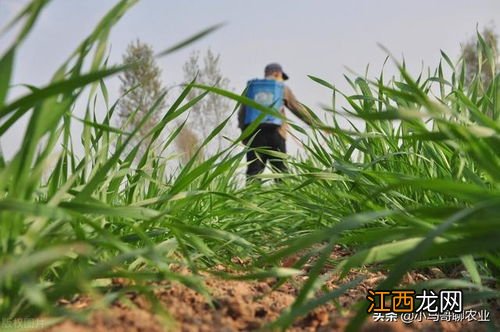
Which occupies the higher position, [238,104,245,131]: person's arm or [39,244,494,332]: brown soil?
[238,104,245,131]: person's arm

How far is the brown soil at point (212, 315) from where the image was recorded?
72 cm

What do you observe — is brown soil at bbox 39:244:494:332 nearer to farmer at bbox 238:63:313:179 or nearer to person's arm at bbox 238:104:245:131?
farmer at bbox 238:63:313:179

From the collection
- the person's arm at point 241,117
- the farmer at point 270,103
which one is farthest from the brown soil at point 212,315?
the person's arm at point 241,117

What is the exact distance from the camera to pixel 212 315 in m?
0.83

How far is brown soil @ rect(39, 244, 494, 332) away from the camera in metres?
0.72

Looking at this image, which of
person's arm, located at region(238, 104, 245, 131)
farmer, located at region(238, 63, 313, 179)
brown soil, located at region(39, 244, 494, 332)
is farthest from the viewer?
person's arm, located at region(238, 104, 245, 131)

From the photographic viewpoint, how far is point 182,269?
1.10 metres

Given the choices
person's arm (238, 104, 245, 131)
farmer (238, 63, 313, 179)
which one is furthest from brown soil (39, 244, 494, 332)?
person's arm (238, 104, 245, 131)

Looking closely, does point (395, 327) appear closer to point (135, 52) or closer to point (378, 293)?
point (378, 293)

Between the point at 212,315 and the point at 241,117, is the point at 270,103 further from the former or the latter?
the point at 212,315

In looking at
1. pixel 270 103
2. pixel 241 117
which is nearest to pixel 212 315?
pixel 270 103

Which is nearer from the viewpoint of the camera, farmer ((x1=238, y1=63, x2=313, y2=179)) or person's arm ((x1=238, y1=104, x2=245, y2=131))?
farmer ((x1=238, y1=63, x2=313, y2=179))

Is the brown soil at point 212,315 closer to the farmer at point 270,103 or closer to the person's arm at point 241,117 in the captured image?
the farmer at point 270,103

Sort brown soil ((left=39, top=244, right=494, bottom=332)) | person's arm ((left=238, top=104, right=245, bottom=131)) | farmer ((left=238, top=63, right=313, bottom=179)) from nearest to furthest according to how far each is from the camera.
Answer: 1. brown soil ((left=39, top=244, right=494, bottom=332))
2. farmer ((left=238, top=63, right=313, bottom=179))
3. person's arm ((left=238, top=104, right=245, bottom=131))
